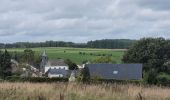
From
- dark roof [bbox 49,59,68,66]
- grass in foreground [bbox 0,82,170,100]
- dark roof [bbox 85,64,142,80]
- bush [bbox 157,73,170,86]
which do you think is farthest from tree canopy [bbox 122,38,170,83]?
grass in foreground [bbox 0,82,170,100]

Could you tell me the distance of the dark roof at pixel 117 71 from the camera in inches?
2985

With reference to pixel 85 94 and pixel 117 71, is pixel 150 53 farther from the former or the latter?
pixel 85 94

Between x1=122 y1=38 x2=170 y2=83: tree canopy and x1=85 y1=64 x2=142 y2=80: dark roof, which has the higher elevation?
x1=122 y1=38 x2=170 y2=83: tree canopy

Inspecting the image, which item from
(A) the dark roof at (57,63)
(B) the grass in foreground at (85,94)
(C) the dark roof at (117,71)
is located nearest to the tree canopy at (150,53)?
(C) the dark roof at (117,71)

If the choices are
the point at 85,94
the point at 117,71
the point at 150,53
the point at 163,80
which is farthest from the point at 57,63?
the point at 85,94

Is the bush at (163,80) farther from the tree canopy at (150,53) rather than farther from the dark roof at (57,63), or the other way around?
the dark roof at (57,63)

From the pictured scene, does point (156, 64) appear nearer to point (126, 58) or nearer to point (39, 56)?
point (126, 58)

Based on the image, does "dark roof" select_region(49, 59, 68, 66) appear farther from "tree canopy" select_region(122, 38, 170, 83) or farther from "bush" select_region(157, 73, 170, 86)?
"bush" select_region(157, 73, 170, 86)

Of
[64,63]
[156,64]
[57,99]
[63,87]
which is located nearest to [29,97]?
[57,99]

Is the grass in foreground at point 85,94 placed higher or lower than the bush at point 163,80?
higher

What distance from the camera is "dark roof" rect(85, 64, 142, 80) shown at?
7581 cm

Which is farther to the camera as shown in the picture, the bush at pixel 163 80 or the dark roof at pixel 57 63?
the dark roof at pixel 57 63

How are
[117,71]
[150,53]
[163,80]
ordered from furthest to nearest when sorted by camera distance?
[150,53] → [117,71] → [163,80]

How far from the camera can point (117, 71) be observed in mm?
78312
